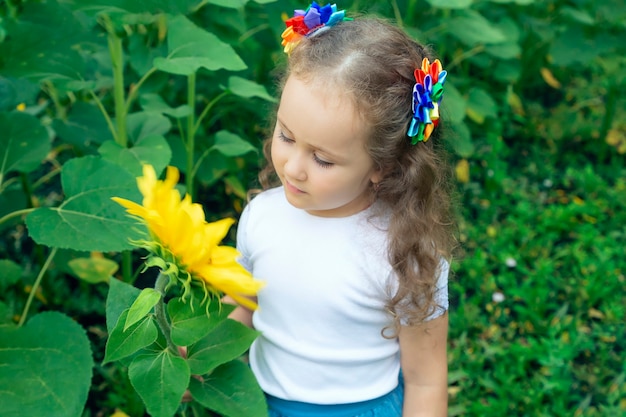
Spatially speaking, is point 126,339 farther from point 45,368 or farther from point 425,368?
point 425,368

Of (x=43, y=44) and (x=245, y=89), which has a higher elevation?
(x=43, y=44)

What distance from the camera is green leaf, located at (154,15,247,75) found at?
5.43ft

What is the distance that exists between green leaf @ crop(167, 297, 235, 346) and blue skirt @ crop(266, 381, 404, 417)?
364mm

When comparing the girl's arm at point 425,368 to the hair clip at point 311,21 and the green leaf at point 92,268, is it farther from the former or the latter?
the green leaf at point 92,268

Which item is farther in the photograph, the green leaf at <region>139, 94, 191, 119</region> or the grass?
the grass

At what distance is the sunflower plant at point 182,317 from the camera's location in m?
1.01

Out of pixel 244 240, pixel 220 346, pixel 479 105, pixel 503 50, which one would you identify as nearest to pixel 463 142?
pixel 479 105

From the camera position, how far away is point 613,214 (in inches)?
109

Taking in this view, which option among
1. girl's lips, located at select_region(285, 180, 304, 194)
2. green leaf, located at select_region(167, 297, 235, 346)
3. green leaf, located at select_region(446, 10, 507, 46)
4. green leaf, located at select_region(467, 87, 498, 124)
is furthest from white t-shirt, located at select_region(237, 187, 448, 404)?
green leaf, located at select_region(467, 87, 498, 124)

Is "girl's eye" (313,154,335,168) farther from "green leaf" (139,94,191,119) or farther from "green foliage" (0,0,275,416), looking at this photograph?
"green leaf" (139,94,191,119)

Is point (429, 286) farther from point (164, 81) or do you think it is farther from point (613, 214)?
point (613, 214)

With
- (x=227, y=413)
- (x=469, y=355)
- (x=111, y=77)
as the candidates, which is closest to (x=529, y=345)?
(x=469, y=355)

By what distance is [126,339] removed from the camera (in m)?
1.14

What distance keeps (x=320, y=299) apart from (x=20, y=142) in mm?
811
